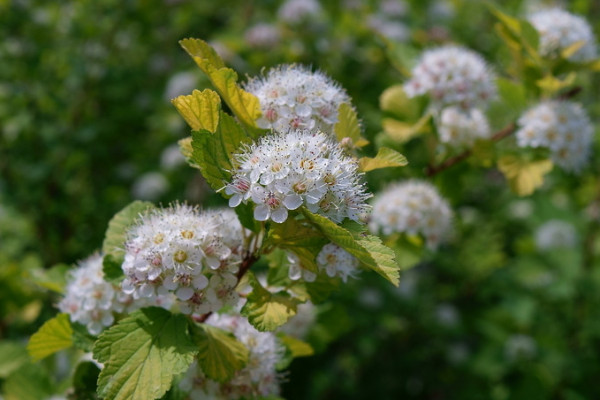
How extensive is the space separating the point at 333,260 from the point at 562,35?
1428 mm

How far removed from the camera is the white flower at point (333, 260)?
143 cm

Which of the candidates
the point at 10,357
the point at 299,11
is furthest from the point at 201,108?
the point at 299,11

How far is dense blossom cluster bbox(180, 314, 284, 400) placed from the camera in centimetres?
150

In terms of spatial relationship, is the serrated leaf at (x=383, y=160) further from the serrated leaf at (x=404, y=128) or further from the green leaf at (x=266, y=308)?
the serrated leaf at (x=404, y=128)

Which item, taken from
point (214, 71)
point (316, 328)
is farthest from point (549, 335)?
point (214, 71)

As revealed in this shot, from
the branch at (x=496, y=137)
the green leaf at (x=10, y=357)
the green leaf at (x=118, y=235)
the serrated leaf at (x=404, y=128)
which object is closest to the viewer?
the green leaf at (x=118, y=235)

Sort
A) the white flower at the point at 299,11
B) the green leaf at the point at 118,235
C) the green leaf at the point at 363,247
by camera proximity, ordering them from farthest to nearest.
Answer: the white flower at the point at 299,11, the green leaf at the point at 118,235, the green leaf at the point at 363,247

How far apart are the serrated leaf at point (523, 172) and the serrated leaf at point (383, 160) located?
931 mm

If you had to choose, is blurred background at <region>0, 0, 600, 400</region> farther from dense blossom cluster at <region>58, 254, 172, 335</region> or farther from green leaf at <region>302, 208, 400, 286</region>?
green leaf at <region>302, 208, 400, 286</region>

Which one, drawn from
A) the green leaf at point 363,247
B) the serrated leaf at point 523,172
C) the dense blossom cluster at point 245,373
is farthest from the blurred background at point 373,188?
the green leaf at point 363,247

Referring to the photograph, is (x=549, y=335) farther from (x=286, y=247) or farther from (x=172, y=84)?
(x=172, y=84)

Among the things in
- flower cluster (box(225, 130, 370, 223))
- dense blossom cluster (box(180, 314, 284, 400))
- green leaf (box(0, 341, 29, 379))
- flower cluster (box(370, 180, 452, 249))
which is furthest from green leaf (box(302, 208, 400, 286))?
green leaf (box(0, 341, 29, 379))

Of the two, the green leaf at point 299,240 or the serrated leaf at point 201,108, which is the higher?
the serrated leaf at point 201,108

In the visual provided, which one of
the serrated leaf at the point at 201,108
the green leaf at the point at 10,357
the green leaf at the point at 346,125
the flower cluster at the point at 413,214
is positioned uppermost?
the serrated leaf at the point at 201,108
